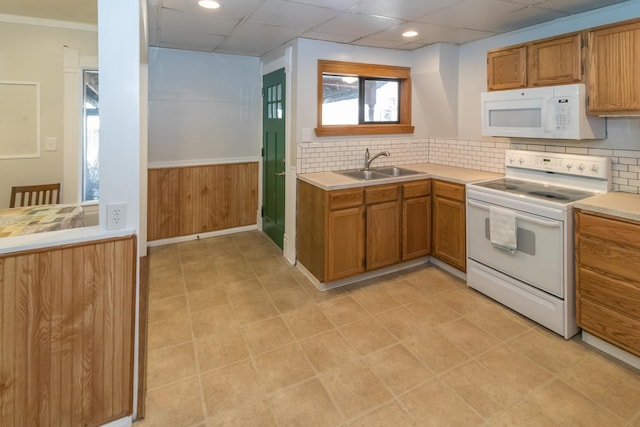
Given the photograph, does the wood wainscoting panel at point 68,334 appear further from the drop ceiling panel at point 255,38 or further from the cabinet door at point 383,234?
the drop ceiling panel at point 255,38

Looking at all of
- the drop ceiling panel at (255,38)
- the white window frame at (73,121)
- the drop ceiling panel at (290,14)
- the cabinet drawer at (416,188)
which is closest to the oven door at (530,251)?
the cabinet drawer at (416,188)

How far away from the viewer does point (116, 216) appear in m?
1.62

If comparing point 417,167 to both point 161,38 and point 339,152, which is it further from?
point 161,38

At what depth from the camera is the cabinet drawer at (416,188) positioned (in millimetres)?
3443

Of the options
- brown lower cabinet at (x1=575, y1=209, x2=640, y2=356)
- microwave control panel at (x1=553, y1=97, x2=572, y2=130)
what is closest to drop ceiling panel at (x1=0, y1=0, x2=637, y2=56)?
microwave control panel at (x1=553, y1=97, x2=572, y2=130)

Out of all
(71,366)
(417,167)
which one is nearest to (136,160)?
(71,366)

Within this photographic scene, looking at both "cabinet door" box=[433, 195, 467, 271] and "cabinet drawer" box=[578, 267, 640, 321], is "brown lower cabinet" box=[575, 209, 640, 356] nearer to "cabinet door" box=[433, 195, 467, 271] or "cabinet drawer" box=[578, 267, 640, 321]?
"cabinet drawer" box=[578, 267, 640, 321]

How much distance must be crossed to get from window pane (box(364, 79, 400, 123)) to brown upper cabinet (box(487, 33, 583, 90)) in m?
1.18

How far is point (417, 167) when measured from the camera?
4.05 metres

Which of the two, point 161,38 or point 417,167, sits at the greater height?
point 161,38

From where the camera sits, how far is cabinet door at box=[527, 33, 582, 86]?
8.28 feet

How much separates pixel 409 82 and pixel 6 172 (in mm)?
4219

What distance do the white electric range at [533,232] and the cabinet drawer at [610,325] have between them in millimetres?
105

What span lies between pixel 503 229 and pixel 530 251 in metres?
0.24
